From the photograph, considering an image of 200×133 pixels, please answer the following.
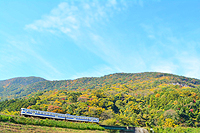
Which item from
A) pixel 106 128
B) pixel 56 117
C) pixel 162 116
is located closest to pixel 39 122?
pixel 56 117

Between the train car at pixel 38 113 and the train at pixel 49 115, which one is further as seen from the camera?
the train at pixel 49 115

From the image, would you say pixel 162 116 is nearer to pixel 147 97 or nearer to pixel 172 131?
pixel 172 131

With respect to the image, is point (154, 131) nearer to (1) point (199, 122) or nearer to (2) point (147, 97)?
(1) point (199, 122)

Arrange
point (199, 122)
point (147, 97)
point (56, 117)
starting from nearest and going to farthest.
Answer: point (56, 117)
point (199, 122)
point (147, 97)

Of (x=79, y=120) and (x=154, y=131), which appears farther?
(x=154, y=131)

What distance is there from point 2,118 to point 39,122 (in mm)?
6808

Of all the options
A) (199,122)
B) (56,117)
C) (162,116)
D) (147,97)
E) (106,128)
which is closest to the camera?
(56,117)

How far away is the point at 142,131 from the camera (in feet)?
168

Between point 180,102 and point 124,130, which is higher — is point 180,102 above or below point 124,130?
above

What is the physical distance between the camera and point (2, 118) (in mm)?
25469

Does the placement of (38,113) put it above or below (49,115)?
above

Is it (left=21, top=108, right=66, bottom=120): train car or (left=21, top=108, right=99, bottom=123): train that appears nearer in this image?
(left=21, top=108, right=66, bottom=120): train car

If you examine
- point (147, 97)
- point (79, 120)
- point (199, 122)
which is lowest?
point (199, 122)

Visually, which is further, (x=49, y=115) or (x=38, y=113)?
(x=49, y=115)
